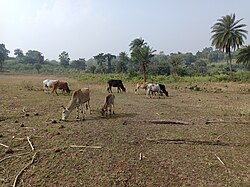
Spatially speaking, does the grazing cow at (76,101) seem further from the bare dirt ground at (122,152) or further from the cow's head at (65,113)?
the bare dirt ground at (122,152)

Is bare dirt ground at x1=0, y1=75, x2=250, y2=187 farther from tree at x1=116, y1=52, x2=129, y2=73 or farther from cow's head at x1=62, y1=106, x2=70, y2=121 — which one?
tree at x1=116, y1=52, x2=129, y2=73

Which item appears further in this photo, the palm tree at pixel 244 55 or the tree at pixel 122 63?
the tree at pixel 122 63

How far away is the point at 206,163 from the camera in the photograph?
22.2ft

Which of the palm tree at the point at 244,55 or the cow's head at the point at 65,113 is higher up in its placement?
the palm tree at the point at 244,55

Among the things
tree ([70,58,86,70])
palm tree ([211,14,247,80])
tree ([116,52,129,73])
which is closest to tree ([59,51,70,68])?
tree ([70,58,86,70])

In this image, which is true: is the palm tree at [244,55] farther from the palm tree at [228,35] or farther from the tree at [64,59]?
the tree at [64,59]

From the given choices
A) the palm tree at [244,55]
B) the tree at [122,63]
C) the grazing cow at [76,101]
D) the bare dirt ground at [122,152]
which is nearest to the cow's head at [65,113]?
the grazing cow at [76,101]

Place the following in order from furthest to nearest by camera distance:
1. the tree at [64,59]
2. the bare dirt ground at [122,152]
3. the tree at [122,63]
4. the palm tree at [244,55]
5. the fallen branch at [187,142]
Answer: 1. the tree at [64,59]
2. the tree at [122,63]
3. the palm tree at [244,55]
4. the fallen branch at [187,142]
5. the bare dirt ground at [122,152]

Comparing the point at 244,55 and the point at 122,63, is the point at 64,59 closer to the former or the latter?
the point at 122,63

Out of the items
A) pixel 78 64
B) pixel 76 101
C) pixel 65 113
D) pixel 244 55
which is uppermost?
pixel 244 55

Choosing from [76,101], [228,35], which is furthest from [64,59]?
[76,101]

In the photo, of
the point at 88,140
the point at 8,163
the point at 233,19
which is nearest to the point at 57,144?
the point at 88,140

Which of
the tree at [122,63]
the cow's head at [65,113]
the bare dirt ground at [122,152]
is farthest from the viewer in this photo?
the tree at [122,63]

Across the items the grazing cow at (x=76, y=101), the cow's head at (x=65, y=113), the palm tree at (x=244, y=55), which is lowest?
the cow's head at (x=65, y=113)
